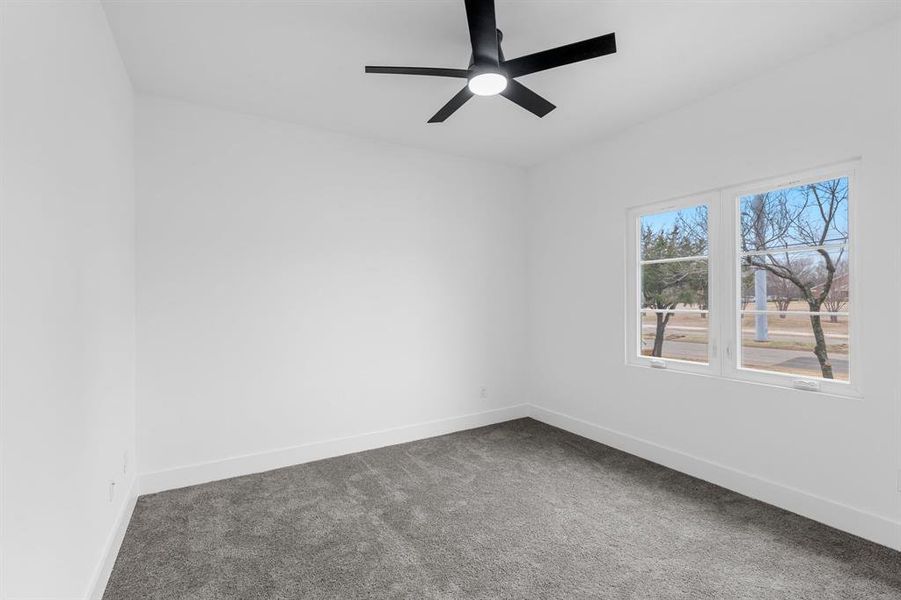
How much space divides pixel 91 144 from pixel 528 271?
3.87 m

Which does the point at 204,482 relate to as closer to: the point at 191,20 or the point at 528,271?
the point at 191,20

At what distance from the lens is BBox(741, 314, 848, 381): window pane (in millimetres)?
2674

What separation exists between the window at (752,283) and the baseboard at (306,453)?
5.58 ft

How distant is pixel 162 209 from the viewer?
10.4 ft

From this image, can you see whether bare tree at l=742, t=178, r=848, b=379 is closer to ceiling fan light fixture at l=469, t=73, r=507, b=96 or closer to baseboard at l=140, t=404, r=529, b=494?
ceiling fan light fixture at l=469, t=73, r=507, b=96

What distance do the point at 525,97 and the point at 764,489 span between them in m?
2.90

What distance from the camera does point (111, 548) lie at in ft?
7.52

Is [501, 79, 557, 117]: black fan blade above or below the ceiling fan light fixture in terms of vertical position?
above

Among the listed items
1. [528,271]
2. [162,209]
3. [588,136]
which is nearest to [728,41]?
[588,136]

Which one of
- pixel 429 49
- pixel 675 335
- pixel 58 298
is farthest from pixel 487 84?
pixel 675 335

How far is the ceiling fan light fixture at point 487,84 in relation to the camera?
2230mm

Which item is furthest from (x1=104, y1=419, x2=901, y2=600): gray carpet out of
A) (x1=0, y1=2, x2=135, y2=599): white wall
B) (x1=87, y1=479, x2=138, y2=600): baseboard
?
(x1=0, y1=2, x2=135, y2=599): white wall

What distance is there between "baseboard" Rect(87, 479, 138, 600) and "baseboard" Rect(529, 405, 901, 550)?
3.57 metres

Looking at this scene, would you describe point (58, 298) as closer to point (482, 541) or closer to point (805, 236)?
point (482, 541)
